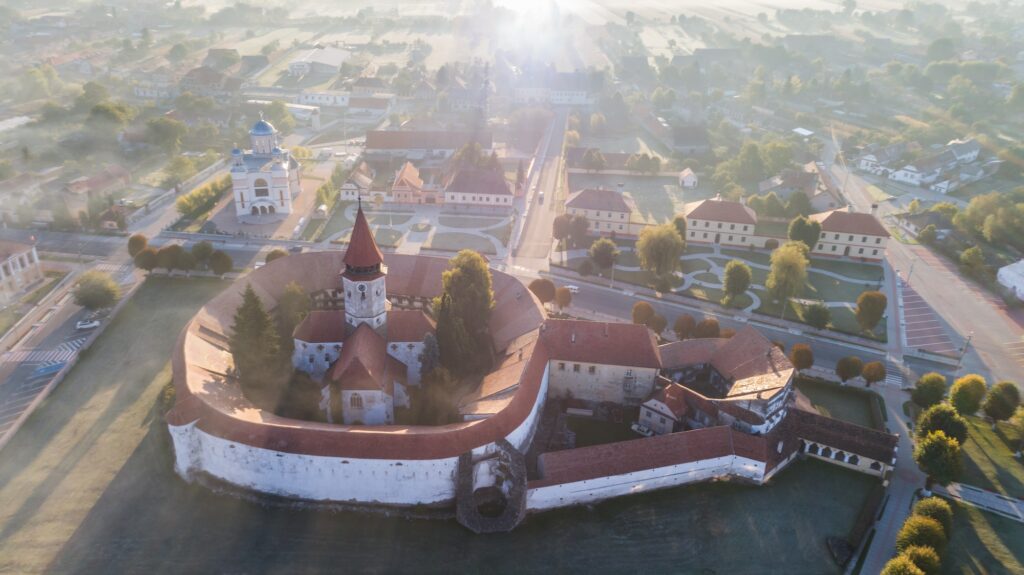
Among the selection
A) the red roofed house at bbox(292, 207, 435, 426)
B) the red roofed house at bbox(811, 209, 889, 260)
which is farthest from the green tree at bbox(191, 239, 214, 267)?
the red roofed house at bbox(811, 209, 889, 260)

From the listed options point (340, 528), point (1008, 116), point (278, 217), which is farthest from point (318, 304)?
point (1008, 116)

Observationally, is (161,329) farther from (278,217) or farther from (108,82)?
(108,82)

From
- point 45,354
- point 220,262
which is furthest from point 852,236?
point 45,354

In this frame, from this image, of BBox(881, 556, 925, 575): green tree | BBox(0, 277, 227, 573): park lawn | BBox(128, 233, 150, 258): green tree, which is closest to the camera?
BBox(881, 556, 925, 575): green tree

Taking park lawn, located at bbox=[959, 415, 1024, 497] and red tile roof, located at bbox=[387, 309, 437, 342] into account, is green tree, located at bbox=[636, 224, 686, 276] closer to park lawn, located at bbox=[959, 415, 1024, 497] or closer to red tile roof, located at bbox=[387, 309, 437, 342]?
red tile roof, located at bbox=[387, 309, 437, 342]

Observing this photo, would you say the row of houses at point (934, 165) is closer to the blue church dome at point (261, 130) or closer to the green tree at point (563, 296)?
the green tree at point (563, 296)

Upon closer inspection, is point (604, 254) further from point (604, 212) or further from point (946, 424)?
point (946, 424)

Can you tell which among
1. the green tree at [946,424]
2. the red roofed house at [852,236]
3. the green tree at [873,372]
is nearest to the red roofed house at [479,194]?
the red roofed house at [852,236]
